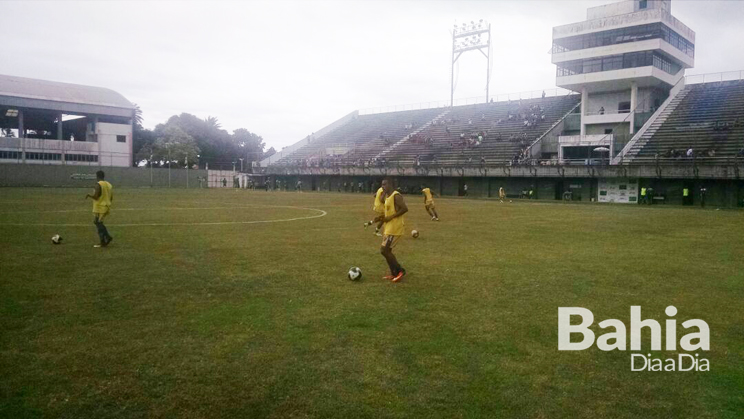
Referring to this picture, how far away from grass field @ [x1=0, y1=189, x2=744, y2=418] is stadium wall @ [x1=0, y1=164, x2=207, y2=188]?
55.7 m

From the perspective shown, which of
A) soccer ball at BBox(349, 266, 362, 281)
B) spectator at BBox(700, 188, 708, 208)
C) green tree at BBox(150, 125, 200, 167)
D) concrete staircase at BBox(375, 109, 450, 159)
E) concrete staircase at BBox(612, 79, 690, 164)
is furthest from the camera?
green tree at BBox(150, 125, 200, 167)

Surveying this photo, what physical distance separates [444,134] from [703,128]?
30.4 m

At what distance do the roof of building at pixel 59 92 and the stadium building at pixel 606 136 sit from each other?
1311 inches

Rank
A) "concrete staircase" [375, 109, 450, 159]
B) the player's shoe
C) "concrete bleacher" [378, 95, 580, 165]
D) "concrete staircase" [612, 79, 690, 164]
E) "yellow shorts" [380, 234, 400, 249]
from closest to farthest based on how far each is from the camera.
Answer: the player's shoe → "yellow shorts" [380, 234, 400, 249] → "concrete staircase" [612, 79, 690, 164] → "concrete bleacher" [378, 95, 580, 165] → "concrete staircase" [375, 109, 450, 159]

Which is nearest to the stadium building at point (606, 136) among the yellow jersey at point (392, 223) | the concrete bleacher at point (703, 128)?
the concrete bleacher at point (703, 128)

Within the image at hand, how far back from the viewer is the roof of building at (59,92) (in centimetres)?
6681

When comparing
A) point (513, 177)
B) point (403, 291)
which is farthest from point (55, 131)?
point (403, 291)

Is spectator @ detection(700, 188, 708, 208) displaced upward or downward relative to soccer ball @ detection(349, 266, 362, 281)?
upward

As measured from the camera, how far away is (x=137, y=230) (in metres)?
18.8

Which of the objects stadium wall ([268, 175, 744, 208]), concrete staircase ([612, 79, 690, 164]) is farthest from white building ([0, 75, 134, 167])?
concrete staircase ([612, 79, 690, 164])

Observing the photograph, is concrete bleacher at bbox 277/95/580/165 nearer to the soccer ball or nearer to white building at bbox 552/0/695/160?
white building at bbox 552/0/695/160

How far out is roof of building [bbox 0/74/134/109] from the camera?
66.8 metres

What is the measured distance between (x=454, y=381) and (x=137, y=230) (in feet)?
53.3

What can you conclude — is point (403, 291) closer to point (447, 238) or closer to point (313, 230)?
point (447, 238)
